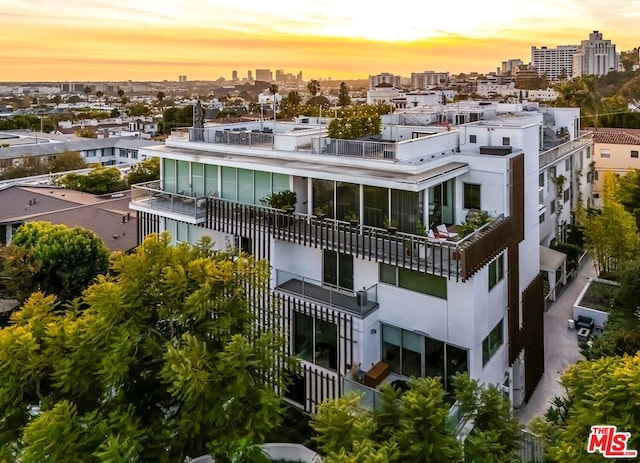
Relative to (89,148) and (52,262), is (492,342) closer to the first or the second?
(52,262)

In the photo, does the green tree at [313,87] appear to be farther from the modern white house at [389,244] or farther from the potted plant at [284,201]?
the potted plant at [284,201]

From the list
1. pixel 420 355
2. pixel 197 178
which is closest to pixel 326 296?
pixel 420 355

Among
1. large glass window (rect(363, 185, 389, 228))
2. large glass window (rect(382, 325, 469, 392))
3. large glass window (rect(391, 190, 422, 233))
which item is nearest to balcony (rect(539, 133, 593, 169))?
large glass window (rect(391, 190, 422, 233))

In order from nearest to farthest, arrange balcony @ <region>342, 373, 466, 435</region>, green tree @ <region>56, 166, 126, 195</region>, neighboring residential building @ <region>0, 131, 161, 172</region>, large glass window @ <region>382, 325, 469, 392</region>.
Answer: balcony @ <region>342, 373, 466, 435</region> < large glass window @ <region>382, 325, 469, 392</region> < green tree @ <region>56, 166, 126, 195</region> < neighboring residential building @ <region>0, 131, 161, 172</region>

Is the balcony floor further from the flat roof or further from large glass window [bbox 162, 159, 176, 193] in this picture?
large glass window [bbox 162, 159, 176, 193]

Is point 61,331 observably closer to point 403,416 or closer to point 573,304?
point 403,416

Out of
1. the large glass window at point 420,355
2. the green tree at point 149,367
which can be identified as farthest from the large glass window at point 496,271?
the green tree at point 149,367
